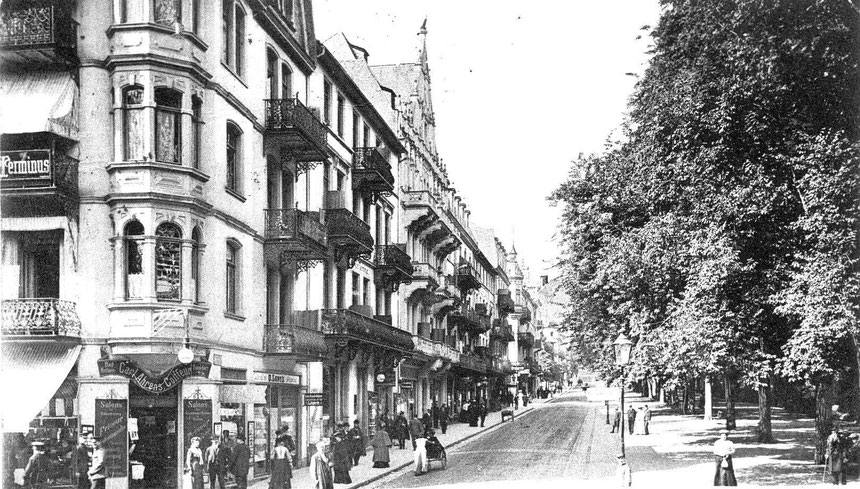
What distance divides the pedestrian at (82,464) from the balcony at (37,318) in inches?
95.7

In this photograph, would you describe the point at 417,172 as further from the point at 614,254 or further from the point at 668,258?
the point at 668,258

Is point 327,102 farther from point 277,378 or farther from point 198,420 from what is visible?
point 198,420

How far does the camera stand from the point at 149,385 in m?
20.8

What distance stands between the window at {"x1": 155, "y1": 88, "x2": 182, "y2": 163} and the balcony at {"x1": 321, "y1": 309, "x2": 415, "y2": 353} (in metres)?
11.7

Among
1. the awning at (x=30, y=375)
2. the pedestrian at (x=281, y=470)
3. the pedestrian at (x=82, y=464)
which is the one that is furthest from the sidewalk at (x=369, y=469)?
the awning at (x=30, y=375)

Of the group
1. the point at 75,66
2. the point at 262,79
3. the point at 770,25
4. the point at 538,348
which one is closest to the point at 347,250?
the point at 262,79

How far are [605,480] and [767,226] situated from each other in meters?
7.86

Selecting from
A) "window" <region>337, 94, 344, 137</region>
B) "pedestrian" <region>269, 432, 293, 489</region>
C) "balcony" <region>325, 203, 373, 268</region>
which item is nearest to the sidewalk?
"pedestrian" <region>269, 432, 293, 489</region>

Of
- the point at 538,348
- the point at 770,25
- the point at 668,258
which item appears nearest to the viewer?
the point at 770,25

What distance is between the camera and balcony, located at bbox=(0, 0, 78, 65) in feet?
66.0

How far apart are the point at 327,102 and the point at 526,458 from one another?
14.2 m

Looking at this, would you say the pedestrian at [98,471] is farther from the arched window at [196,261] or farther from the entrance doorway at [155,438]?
the arched window at [196,261]

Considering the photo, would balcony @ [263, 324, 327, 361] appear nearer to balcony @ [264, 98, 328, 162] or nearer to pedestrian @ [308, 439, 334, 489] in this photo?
balcony @ [264, 98, 328, 162]

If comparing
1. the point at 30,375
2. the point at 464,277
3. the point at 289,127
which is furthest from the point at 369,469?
the point at 464,277
